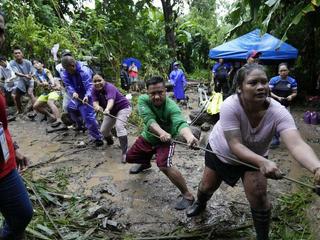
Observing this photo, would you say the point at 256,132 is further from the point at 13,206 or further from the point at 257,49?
the point at 257,49

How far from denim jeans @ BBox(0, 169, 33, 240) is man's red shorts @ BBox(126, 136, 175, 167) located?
1.70 meters

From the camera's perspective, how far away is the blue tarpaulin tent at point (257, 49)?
30.4 ft

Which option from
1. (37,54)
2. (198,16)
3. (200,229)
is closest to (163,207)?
(200,229)

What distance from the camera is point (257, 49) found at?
9.45 meters

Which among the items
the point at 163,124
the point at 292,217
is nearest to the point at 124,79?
the point at 163,124

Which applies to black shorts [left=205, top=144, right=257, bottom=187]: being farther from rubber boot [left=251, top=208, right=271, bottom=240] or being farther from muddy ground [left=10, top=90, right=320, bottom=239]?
muddy ground [left=10, top=90, right=320, bottom=239]

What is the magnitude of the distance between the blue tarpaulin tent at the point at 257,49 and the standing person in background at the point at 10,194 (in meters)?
8.06

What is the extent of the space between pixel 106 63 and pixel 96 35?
1273mm

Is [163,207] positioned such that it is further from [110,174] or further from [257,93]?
→ [257,93]

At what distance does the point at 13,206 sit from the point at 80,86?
3.83 meters

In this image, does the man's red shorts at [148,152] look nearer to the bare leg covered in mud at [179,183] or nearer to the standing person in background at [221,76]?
the bare leg covered in mud at [179,183]

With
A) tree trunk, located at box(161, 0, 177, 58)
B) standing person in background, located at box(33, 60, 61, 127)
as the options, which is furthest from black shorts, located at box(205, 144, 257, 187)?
tree trunk, located at box(161, 0, 177, 58)

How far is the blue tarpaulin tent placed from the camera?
9273 millimetres

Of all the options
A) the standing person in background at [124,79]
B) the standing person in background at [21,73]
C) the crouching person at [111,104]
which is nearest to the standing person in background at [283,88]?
the crouching person at [111,104]
